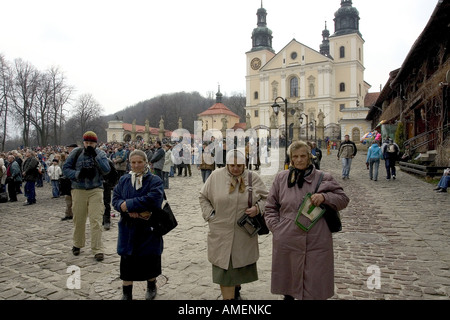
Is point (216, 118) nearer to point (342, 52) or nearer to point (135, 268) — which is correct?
point (342, 52)

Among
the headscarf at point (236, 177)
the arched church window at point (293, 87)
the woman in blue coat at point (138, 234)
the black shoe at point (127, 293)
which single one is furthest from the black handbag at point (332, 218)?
the arched church window at point (293, 87)

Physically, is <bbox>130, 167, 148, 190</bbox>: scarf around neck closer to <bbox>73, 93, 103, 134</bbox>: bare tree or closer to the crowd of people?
the crowd of people

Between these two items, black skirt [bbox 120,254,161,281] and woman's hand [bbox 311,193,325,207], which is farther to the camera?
black skirt [bbox 120,254,161,281]

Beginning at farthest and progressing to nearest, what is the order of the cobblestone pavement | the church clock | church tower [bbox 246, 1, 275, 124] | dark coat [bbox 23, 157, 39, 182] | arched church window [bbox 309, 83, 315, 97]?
the church clock → church tower [bbox 246, 1, 275, 124] → arched church window [bbox 309, 83, 315, 97] → dark coat [bbox 23, 157, 39, 182] → the cobblestone pavement

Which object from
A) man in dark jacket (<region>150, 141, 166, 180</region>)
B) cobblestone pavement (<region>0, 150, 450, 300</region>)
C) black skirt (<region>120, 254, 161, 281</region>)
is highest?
man in dark jacket (<region>150, 141, 166, 180</region>)

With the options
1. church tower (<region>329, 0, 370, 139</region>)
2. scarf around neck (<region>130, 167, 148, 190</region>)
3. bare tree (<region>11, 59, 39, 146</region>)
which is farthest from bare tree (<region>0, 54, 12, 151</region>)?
church tower (<region>329, 0, 370, 139</region>)

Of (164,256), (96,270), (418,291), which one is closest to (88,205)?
(96,270)

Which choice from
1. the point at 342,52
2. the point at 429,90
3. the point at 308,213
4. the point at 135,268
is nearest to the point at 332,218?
the point at 308,213

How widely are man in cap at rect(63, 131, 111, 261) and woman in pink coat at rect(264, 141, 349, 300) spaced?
3286mm

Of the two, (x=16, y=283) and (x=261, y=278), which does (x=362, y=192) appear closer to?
(x=261, y=278)

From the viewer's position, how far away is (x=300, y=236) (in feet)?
10.7

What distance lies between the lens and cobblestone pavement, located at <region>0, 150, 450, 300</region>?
4207mm

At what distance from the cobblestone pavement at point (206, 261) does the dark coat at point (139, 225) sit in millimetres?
640
